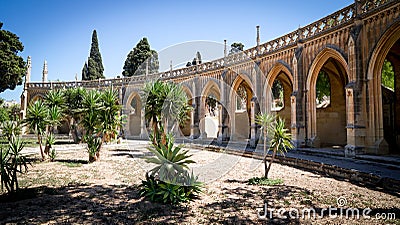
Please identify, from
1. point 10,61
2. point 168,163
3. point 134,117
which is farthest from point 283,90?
point 10,61

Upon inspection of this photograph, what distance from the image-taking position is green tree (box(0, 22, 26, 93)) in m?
23.1

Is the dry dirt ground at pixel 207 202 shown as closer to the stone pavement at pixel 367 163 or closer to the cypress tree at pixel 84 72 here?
the stone pavement at pixel 367 163

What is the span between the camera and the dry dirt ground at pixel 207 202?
4.62 meters

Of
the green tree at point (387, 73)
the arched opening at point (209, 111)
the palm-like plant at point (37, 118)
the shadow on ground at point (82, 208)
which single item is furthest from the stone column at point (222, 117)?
the shadow on ground at point (82, 208)

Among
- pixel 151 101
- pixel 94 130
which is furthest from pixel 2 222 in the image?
pixel 94 130

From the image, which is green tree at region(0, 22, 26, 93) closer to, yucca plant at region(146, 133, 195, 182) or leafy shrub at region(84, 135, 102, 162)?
leafy shrub at region(84, 135, 102, 162)

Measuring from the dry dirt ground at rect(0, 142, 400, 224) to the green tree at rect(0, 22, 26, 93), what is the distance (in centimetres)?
1990

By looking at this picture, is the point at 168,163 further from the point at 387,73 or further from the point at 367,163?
the point at 387,73

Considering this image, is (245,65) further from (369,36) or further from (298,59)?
(369,36)

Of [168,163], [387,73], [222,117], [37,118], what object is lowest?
[168,163]

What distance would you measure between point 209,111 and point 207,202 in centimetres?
2436

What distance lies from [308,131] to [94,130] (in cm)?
1086

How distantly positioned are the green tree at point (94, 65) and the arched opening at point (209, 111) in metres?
17.4

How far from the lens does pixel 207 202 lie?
571 centimetres
